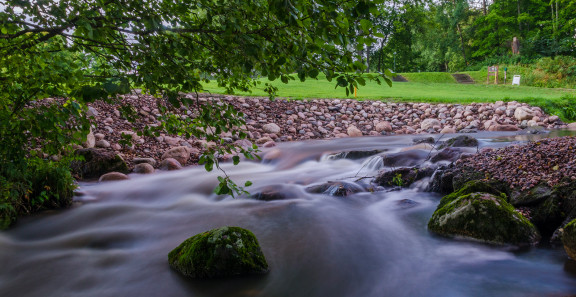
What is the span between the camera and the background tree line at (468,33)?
39750 mm

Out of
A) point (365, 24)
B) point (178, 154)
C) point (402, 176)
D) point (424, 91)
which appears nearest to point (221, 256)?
point (365, 24)

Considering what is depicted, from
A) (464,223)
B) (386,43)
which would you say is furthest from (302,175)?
(386,43)

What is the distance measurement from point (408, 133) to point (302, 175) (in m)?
8.19

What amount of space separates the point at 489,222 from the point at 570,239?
84 centimetres

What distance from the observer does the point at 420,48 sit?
175 feet

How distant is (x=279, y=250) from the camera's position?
189 inches

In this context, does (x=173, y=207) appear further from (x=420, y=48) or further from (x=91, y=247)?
(x=420, y=48)

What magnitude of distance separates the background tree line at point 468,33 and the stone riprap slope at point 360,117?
20027mm

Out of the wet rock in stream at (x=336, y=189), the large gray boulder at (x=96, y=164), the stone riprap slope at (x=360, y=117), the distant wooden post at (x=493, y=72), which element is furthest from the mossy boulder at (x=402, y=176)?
the distant wooden post at (x=493, y=72)

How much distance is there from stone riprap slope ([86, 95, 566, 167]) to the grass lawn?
1605 millimetres

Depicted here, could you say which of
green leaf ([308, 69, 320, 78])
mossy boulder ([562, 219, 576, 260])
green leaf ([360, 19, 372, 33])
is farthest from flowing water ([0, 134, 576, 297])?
green leaf ([360, 19, 372, 33])

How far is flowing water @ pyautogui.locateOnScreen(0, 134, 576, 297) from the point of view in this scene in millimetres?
3879

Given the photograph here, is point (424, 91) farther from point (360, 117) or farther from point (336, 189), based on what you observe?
point (336, 189)

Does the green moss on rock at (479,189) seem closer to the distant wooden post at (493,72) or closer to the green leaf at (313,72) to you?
the green leaf at (313,72)
